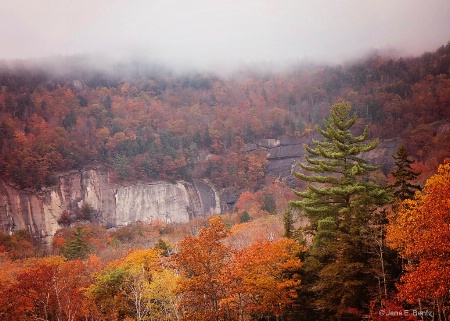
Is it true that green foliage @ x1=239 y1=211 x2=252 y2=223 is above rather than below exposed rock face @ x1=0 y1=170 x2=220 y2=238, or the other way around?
below

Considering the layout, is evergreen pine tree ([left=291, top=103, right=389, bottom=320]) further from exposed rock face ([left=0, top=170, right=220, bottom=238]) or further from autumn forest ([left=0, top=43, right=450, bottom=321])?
exposed rock face ([left=0, top=170, right=220, bottom=238])

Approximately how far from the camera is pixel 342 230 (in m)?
24.3

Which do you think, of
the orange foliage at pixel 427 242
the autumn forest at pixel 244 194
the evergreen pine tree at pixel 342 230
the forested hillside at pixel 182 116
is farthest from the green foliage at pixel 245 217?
the orange foliage at pixel 427 242

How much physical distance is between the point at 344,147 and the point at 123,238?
75657 mm

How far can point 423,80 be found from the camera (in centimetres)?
14175

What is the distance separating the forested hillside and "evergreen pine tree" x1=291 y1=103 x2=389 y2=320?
7453 cm

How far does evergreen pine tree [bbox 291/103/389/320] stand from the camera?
2149 cm

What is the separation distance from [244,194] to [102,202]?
146 feet

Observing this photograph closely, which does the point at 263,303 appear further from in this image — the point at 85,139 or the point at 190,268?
the point at 85,139

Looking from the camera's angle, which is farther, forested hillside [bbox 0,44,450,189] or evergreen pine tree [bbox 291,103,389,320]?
forested hillside [bbox 0,44,450,189]

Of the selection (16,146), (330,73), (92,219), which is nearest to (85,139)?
(16,146)

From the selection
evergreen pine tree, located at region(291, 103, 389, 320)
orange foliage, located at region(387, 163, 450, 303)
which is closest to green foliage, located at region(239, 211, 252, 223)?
evergreen pine tree, located at region(291, 103, 389, 320)

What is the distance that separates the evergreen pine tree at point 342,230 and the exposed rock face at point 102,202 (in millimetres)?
96399

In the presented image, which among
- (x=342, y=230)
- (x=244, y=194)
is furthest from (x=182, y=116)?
(x=342, y=230)
